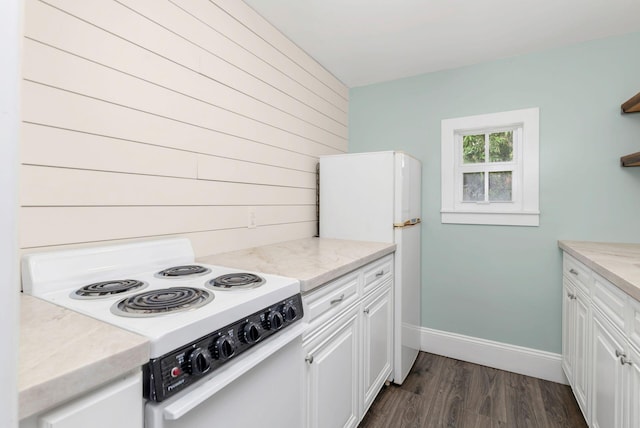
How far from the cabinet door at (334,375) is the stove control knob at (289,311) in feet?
0.69

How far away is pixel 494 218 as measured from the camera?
254cm

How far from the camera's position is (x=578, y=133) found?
7.45 ft

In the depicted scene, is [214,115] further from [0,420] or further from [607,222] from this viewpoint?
[607,222]

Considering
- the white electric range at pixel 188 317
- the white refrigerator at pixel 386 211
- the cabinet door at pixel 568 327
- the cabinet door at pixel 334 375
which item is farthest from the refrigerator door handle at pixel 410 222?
the white electric range at pixel 188 317

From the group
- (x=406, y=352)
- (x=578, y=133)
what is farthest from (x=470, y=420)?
(x=578, y=133)

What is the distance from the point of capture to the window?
2406 mm

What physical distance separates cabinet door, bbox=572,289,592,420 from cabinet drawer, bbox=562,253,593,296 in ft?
0.18

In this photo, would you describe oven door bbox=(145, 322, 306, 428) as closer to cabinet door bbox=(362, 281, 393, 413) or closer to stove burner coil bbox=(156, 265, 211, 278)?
stove burner coil bbox=(156, 265, 211, 278)

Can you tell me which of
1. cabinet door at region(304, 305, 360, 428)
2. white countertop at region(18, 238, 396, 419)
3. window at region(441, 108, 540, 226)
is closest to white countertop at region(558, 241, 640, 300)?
window at region(441, 108, 540, 226)

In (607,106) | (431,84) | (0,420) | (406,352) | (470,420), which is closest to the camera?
(0,420)

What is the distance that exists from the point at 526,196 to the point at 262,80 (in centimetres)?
211

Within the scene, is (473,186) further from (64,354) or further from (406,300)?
(64,354)

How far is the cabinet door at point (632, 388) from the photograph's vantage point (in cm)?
112

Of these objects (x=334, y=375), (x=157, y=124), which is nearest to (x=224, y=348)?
(x=334, y=375)
